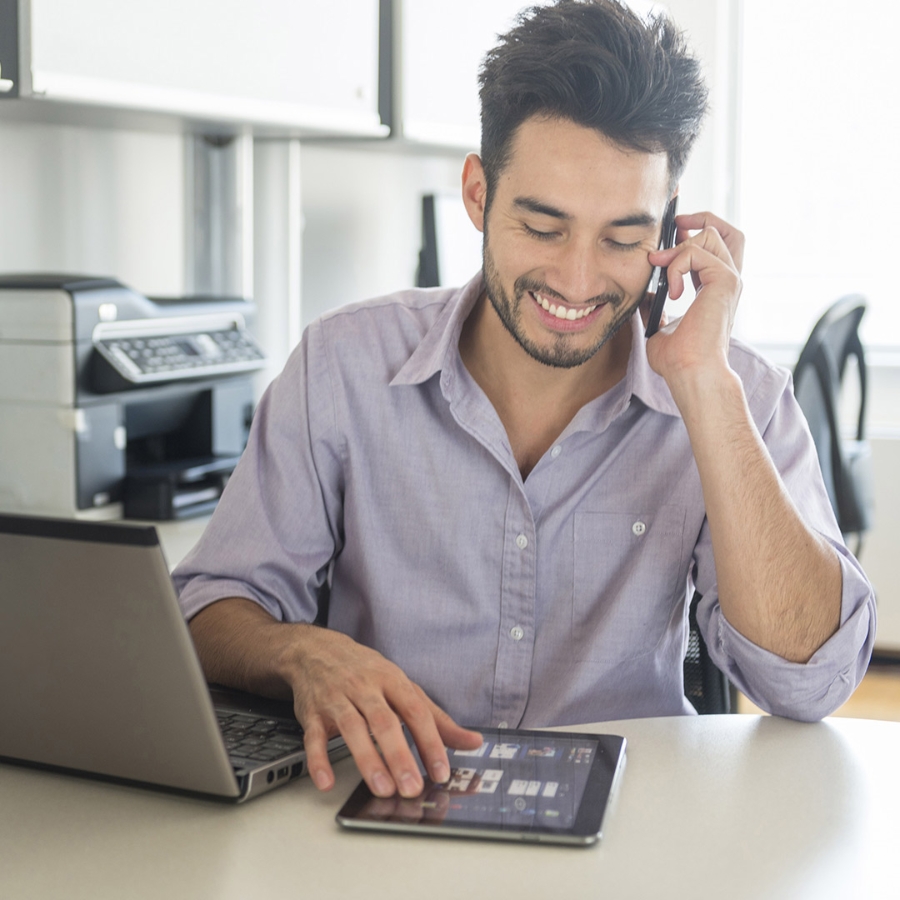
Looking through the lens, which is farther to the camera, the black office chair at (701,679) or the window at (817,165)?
the window at (817,165)

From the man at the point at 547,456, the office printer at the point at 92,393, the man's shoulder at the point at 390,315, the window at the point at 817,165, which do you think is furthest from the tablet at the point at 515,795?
the window at the point at 817,165

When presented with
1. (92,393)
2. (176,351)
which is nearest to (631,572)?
(92,393)

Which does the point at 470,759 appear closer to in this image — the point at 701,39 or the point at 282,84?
the point at 282,84

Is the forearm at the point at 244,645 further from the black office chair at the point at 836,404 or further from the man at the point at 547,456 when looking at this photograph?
the black office chair at the point at 836,404

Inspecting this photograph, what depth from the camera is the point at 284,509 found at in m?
1.39

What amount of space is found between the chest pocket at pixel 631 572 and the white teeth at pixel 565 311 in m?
0.22

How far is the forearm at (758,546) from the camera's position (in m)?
1.18

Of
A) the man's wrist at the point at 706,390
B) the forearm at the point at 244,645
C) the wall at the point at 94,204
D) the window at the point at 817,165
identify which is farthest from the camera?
the window at the point at 817,165

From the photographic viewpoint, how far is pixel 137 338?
2.22 meters

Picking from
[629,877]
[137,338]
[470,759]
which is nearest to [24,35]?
[137,338]

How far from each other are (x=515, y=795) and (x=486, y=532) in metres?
0.53

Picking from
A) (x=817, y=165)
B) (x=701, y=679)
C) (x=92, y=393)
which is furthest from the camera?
(x=817, y=165)

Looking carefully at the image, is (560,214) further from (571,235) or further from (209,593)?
(209,593)

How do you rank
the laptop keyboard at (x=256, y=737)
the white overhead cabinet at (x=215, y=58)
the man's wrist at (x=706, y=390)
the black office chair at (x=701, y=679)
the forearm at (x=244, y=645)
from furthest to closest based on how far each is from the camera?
the white overhead cabinet at (x=215, y=58) → the black office chair at (x=701, y=679) → the man's wrist at (x=706, y=390) → the forearm at (x=244, y=645) → the laptop keyboard at (x=256, y=737)
